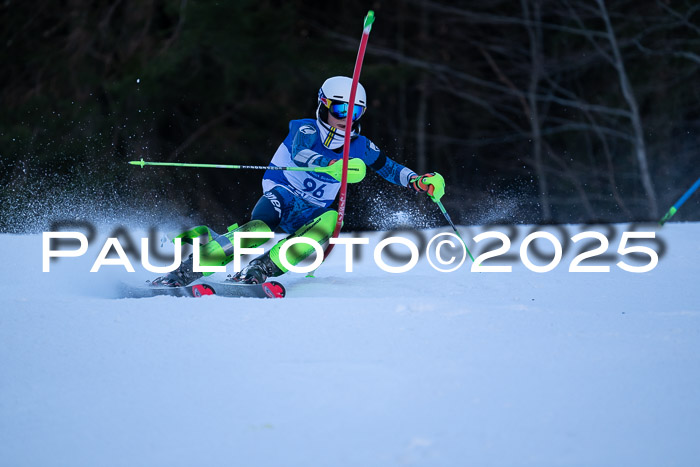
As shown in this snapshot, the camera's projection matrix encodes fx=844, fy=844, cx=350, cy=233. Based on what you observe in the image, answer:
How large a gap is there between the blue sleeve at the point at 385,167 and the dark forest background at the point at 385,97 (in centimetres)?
643

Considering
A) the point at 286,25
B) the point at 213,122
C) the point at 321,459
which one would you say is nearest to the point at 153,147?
the point at 213,122

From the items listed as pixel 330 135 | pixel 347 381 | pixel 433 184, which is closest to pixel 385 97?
pixel 433 184

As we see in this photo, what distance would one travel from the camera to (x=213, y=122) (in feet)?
39.5

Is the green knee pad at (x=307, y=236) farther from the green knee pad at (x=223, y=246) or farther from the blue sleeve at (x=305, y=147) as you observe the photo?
the blue sleeve at (x=305, y=147)

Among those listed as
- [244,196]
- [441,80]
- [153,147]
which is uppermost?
[441,80]

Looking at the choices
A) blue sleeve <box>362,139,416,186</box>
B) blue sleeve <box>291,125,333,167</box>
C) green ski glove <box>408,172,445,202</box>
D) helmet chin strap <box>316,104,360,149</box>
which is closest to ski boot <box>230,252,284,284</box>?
blue sleeve <box>291,125,333,167</box>

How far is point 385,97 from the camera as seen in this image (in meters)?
13.3

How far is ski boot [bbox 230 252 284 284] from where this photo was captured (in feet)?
13.0

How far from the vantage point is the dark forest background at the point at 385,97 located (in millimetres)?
11047

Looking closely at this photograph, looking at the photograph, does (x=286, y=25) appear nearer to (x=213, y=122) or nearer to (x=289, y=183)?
(x=213, y=122)

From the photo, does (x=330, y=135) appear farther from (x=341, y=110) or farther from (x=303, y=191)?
(x=303, y=191)

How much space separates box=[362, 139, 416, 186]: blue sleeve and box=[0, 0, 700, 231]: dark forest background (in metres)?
6.43

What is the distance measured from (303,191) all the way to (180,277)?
732 millimetres

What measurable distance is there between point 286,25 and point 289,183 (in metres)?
7.46
